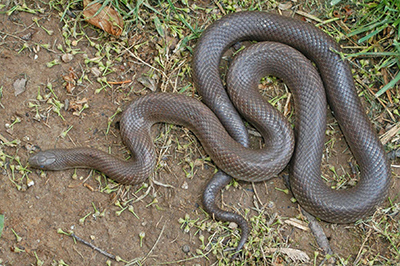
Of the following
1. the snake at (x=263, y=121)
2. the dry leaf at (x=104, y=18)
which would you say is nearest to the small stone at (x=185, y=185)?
the snake at (x=263, y=121)

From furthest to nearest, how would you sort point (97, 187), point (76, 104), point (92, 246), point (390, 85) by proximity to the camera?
point (390, 85) < point (76, 104) < point (97, 187) < point (92, 246)

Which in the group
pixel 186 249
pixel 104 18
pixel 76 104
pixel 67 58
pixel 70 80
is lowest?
pixel 186 249

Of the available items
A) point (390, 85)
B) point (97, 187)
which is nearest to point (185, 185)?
point (97, 187)

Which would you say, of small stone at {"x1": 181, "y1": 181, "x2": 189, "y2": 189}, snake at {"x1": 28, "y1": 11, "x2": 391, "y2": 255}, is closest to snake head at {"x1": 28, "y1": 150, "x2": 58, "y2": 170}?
snake at {"x1": 28, "y1": 11, "x2": 391, "y2": 255}

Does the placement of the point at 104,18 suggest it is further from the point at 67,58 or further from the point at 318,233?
the point at 318,233

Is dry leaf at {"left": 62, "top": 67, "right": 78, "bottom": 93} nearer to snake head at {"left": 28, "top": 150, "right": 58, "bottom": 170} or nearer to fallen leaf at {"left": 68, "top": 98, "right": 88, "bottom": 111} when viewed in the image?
fallen leaf at {"left": 68, "top": 98, "right": 88, "bottom": 111}
